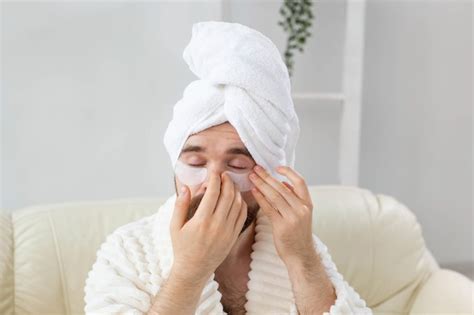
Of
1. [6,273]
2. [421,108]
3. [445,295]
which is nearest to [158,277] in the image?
[6,273]

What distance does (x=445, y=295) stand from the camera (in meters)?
1.86

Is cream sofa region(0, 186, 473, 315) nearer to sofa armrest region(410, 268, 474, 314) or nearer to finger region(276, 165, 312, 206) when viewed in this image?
sofa armrest region(410, 268, 474, 314)

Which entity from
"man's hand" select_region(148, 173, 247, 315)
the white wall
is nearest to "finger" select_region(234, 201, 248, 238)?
"man's hand" select_region(148, 173, 247, 315)

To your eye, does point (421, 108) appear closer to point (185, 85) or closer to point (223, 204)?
point (185, 85)

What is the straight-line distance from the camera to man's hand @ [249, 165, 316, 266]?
1321 mm

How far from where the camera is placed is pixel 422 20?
289cm

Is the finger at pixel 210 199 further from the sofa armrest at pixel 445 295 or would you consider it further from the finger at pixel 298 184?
the sofa armrest at pixel 445 295

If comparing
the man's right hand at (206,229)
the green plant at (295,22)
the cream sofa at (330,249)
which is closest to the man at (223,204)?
the man's right hand at (206,229)

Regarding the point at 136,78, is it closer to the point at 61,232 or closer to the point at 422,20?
the point at 61,232

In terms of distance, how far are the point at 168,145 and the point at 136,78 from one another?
1.10m

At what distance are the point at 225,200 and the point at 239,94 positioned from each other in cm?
24

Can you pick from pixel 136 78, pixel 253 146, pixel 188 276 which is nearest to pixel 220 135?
pixel 253 146

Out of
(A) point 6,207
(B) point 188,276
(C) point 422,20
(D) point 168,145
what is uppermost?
(C) point 422,20

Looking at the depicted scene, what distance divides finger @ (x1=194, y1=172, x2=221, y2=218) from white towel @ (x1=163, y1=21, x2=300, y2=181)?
0.14 meters
